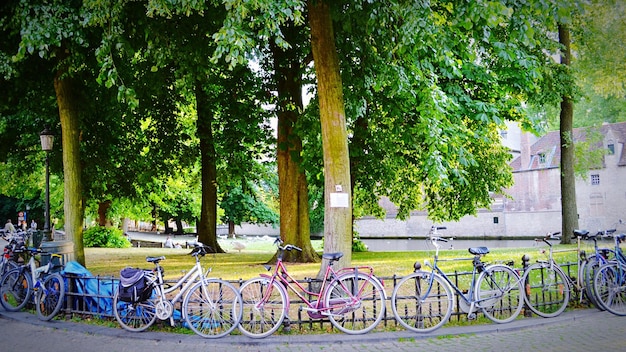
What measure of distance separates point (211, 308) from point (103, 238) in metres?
26.6

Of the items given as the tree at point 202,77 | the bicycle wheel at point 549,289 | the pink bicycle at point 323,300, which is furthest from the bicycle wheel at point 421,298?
the tree at point 202,77

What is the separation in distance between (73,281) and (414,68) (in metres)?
8.55

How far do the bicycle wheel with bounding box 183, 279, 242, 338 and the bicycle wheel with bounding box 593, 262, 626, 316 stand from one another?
18.5 feet

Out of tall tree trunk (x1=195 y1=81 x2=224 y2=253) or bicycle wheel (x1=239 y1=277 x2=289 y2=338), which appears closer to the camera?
bicycle wheel (x1=239 y1=277 x2=289 y2=338)

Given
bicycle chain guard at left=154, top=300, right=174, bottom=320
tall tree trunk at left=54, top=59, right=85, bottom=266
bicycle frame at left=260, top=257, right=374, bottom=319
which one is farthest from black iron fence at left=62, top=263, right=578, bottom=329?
tall tree trunk at left=54, top=59, right=85, bottom=266

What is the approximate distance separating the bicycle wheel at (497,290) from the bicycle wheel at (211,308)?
347 cm

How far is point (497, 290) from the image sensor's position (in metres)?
7.91

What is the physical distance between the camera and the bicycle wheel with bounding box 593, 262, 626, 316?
28.0 ft

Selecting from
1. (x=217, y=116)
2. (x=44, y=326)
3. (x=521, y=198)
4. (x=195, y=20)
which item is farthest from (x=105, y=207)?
(x=521, y=198)

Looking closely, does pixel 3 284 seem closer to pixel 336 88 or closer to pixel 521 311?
pixel 336 88

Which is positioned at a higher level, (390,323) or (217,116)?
(217,116)

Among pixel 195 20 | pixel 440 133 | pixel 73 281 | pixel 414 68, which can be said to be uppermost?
pixel 195 20

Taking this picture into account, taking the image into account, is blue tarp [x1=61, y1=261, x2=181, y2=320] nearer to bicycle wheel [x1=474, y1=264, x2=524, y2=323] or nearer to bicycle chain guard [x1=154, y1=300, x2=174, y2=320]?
bicycle chain guard [x1=154, y1=300, x2=174, y2=320]

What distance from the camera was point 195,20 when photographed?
1224cm
